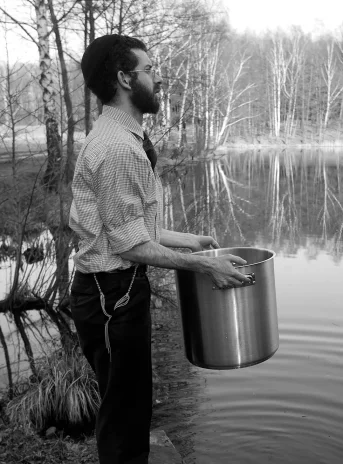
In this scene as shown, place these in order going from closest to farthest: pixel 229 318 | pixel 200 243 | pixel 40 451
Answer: pixel 229 318
pixel 200 243
pixel 40 451

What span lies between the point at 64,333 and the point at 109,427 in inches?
185

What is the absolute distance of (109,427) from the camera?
2543 mm

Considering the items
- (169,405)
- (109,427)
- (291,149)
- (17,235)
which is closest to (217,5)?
(291,149)

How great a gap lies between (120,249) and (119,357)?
44 cm

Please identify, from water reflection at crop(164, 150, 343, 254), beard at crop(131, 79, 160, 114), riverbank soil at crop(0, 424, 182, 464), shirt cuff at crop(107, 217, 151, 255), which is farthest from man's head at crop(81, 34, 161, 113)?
water reflection at crop(164, 150, 343, 254)

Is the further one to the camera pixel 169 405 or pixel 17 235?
pixel 17 235

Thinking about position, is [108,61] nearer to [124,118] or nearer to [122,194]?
[124,118]

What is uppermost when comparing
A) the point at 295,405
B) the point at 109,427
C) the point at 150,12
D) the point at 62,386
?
the point at 150,12

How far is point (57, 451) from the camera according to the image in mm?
3557

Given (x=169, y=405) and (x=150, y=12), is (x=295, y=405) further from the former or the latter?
(x=150, y=12)

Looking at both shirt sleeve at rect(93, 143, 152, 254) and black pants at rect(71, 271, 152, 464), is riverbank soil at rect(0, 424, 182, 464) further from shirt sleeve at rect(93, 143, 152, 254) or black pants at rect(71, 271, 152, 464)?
shirt sleeve at rect(93, 143, 152, 254)

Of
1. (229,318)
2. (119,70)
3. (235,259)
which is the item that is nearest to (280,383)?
(229,318)

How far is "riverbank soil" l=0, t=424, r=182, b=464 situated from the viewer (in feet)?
11.2

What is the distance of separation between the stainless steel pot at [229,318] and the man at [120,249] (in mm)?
128
